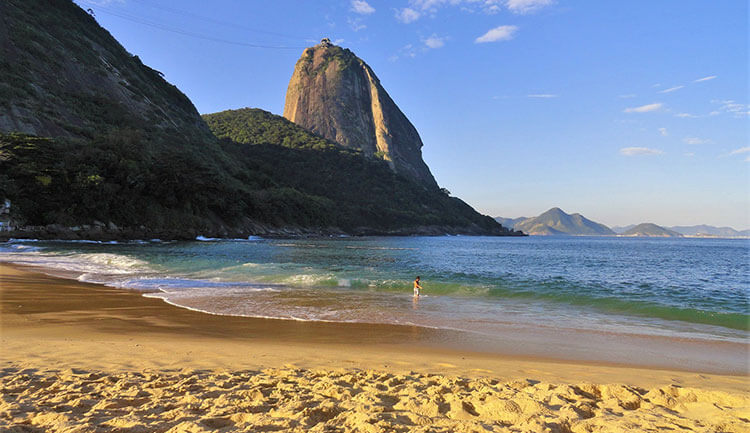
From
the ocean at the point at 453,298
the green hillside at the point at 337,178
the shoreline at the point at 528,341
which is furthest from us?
the green hillside at the point at 337,178

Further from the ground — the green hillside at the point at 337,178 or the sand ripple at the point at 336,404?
the green hillside at the point at 337,178

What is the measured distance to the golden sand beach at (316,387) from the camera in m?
3.74

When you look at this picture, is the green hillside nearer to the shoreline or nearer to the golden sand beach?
the shoreline

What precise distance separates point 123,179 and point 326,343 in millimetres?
56968

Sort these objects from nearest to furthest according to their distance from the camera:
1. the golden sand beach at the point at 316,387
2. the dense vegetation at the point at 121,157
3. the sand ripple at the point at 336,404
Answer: the sand ripple at the point at 336,404, the golden sand beach at the point at 316,387, the dense vegetation at the point at 121,157

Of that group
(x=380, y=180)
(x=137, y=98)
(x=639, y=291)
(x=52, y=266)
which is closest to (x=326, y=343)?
(x=639, y=291)

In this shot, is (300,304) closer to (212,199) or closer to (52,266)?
(52,266)

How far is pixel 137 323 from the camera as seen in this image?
9109mm

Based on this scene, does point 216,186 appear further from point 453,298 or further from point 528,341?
point 528,341

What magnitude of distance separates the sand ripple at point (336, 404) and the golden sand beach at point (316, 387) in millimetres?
16

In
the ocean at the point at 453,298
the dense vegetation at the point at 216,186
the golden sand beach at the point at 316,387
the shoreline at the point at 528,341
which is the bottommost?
the ocean at the point at 453,298

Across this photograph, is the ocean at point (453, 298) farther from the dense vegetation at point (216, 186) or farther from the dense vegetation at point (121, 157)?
the dense vegetation at point (121, 157)

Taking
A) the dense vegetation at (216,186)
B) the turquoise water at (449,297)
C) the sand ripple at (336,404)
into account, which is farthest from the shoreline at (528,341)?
the dense vegetation at (216,186)

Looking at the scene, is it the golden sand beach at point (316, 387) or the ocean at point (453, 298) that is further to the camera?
the ocean at point (453, 298)
